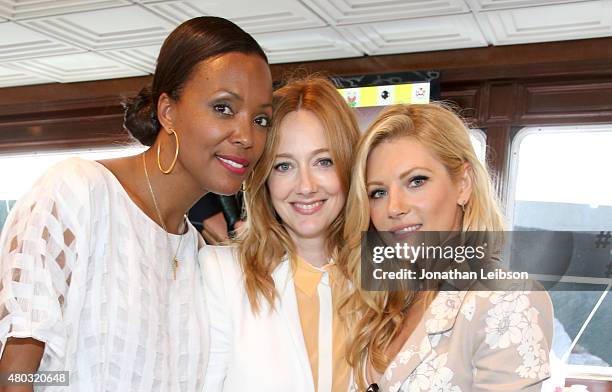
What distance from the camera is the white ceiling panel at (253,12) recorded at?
4617 mm

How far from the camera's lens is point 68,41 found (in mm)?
5516

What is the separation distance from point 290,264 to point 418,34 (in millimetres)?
3338

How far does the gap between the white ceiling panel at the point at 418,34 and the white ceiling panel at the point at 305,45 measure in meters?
0.13

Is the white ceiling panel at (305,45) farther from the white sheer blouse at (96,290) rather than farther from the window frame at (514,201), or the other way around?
the white sheer blouse at (96,290)

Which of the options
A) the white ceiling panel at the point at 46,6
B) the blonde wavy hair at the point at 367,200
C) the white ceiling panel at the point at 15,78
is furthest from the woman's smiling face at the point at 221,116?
the white ceiling panel at the point at 15,78

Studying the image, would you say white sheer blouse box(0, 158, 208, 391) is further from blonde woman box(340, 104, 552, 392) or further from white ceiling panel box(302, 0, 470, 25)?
white ceiling panel box(302, 0, 470, 25)

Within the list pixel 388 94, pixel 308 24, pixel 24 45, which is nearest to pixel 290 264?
pixel 308 24

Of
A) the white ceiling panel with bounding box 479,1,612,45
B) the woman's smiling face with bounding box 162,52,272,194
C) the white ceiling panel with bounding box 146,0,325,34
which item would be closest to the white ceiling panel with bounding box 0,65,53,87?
the white ceiling panel with bounding box 146,0,325,34

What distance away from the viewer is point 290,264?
7.13 ft

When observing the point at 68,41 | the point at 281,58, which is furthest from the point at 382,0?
the point at 68,41

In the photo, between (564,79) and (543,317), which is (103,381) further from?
(564,79)

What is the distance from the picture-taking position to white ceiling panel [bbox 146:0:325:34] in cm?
462

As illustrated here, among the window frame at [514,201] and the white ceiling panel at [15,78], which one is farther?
the white ceiling panel at [15,78]

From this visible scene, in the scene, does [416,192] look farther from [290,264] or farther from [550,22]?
[550,22]
